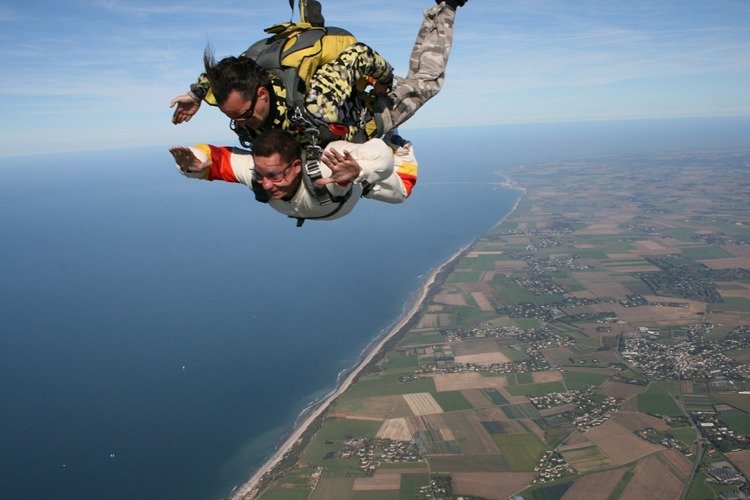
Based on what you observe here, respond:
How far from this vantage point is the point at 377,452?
25453 millimetres

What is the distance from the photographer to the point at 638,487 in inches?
857

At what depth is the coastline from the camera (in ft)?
77.9

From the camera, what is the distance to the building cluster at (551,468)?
896 inches

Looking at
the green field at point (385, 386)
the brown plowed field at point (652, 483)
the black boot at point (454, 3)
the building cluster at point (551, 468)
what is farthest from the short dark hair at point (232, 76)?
the green field at point (385, 386)

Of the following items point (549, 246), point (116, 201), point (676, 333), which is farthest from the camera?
point (116, 201)

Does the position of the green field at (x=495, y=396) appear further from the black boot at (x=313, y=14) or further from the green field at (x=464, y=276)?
the black boot at (x=313, y=14)

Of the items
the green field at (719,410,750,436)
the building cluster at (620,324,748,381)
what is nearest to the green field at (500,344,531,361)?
the building cluster at (620,324,748,381)

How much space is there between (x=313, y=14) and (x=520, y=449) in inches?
1037

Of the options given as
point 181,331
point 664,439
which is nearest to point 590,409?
point 664,439

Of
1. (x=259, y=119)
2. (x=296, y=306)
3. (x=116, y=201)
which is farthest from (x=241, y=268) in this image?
(x=116, y=201)

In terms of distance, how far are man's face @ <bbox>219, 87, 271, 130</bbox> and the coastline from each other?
24.4m

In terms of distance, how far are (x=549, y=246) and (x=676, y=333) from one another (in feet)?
97.8

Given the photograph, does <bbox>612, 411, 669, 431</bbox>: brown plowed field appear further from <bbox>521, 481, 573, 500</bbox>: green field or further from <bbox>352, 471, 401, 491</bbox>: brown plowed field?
<bbox>352, 471, 401, 491</bbox>: brown plowed field

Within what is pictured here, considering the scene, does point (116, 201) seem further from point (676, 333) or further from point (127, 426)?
point (676, 333)
